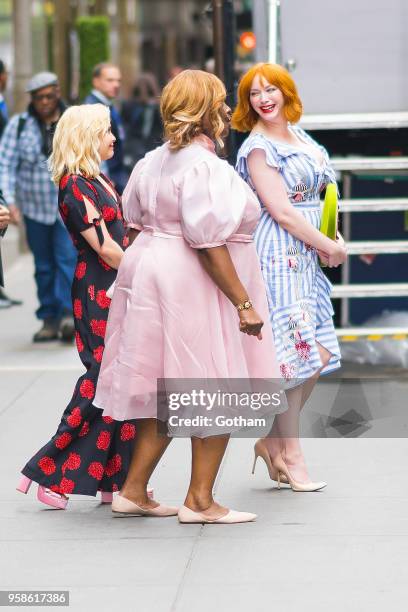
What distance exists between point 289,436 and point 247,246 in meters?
1.01

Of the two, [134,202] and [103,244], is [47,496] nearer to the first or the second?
[103,244]

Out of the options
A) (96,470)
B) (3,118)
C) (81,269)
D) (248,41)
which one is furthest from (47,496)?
(3,118)

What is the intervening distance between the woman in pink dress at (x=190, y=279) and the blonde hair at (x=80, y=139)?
36cm

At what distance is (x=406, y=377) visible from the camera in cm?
894

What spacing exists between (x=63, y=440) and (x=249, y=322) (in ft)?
3.38

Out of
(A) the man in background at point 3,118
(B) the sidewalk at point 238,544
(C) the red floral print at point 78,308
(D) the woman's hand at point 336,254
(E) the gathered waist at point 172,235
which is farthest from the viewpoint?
(A) the man in background at point 3,118

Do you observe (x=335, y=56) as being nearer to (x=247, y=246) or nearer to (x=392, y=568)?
(x=247, y=246)

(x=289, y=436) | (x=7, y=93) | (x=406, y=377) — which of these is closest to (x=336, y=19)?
(x=406, y=377)

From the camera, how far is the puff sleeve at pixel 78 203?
19.3ft

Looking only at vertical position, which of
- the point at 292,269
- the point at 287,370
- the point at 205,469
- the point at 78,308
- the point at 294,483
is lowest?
the point at 294,483

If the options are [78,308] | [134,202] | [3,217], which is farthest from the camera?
[3,217]

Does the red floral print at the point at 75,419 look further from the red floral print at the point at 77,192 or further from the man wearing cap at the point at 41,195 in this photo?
the man wearing cap at the point at 41,195

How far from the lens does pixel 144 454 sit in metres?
5.72

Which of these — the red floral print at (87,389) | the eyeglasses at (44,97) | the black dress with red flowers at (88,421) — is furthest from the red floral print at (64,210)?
the eyeglasses at (44,97)
